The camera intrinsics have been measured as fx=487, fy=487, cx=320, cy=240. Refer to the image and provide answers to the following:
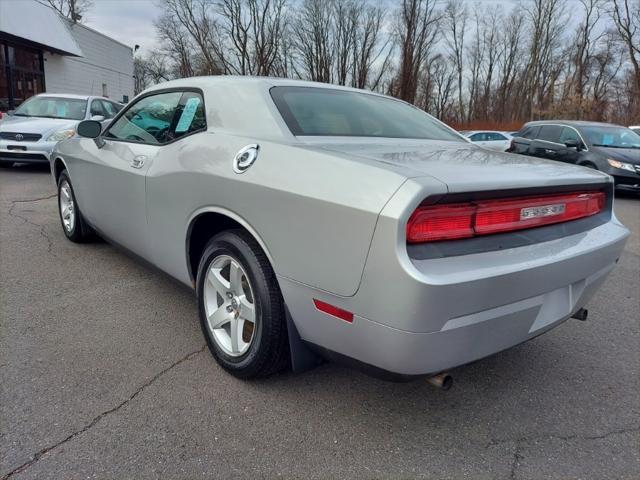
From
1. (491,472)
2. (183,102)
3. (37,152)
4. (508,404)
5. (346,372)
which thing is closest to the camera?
(491,472)

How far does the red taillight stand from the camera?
1714mm

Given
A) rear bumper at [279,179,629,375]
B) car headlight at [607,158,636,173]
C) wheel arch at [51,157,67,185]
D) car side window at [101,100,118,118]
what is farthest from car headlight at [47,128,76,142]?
car headlight at [607,158,636,173]

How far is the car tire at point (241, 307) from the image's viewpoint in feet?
7.16

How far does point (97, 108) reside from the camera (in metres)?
10.8

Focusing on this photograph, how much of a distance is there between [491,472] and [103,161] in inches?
124

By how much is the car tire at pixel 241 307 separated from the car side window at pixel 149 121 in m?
0.94

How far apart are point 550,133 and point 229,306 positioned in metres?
10.6

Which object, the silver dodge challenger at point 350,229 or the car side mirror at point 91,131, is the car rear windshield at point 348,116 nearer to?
the silver dodge challenger at point 350,229

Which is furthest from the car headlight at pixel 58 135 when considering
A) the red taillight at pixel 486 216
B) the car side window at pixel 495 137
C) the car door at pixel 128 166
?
the car side window at pixel 495 137

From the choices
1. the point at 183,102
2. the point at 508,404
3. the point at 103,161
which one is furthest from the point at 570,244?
the point at 103,161

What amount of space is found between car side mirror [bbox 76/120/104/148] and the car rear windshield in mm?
1809

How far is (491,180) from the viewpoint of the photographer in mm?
1848

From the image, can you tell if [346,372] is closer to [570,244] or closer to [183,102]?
[570,244]

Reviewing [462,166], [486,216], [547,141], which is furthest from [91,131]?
[547,141]
